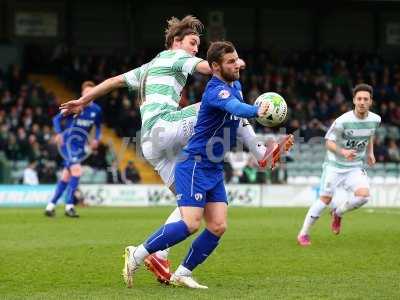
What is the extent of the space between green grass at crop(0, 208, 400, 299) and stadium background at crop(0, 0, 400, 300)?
2 cm

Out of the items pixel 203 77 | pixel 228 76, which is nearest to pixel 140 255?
pixel 228 76

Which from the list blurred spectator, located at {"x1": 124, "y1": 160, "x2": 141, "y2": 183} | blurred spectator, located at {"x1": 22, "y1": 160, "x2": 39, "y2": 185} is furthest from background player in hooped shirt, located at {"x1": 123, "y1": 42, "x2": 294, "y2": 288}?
blurred spectator, located at {"x1": 124, "y1": 160, "x2": 141, "y2": 183}

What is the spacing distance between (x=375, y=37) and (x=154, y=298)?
109ft

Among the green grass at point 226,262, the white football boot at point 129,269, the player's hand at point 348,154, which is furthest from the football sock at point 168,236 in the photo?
the player's hand at point 348,154

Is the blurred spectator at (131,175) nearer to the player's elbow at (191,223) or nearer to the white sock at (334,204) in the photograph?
the white sock at (334,204)

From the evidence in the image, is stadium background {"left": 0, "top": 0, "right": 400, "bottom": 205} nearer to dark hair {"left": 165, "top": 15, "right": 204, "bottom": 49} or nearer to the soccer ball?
dark hair {"left": 165, "top": 15, "right": 204, "bottom": 49}

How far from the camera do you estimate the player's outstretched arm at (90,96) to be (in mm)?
8828

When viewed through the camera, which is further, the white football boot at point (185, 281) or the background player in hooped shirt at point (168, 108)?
the background player in hooped shirt at point (168, 108)

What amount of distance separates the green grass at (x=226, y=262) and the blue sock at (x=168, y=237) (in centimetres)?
39

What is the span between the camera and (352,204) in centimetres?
1275

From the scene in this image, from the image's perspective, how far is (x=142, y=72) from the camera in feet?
29.8

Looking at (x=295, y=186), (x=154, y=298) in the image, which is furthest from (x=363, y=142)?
(x=295, y=186)

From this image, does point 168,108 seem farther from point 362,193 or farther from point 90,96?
point 362,193

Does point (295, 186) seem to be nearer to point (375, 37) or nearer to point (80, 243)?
point (80, 243)
